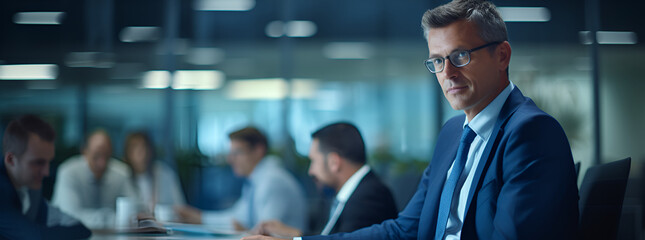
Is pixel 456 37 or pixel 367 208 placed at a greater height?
pixel 456 37

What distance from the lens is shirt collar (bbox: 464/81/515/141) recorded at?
4.89ft

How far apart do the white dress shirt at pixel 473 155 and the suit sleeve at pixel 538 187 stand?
152mm

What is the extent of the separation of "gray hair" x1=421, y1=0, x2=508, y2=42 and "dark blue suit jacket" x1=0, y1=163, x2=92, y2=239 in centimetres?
152

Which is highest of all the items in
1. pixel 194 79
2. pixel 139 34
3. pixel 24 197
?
pixel 139 34

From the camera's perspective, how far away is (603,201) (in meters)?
1.49

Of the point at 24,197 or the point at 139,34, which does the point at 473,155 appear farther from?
the point at 139,34

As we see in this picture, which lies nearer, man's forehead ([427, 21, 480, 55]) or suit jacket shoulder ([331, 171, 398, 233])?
man's forehead ([427, 21, 480, 55])

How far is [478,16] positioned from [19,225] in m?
1.82

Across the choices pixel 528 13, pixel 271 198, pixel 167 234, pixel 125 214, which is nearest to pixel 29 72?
pixel 271 198

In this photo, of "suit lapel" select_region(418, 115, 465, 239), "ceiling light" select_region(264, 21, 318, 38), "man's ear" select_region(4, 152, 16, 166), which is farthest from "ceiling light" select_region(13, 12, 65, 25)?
"suit lapel" select_region(418, 115, 465, 239)

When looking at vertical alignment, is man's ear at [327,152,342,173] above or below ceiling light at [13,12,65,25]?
below

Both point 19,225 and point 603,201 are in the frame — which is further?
point 19,225

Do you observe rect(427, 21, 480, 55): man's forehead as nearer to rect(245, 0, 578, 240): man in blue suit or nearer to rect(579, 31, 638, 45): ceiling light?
rect(245, 0, 578, 240): man in blue suit

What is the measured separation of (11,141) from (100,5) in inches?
112
